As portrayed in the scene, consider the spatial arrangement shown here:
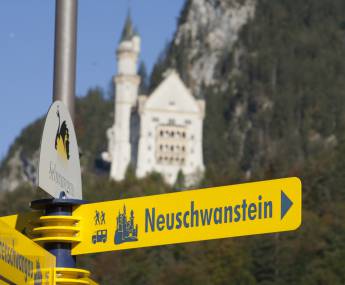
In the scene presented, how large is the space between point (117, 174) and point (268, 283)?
5652cm

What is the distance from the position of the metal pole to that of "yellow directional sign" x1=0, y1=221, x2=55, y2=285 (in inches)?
52.1

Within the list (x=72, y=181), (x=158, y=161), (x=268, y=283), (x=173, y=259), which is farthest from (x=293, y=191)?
(x=158, y=161)

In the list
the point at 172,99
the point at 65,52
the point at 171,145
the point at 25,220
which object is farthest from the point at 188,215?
the point at 172,99

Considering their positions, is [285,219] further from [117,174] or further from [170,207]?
[117,174]

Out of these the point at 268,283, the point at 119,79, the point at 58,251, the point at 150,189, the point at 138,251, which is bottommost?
the point at 58,251

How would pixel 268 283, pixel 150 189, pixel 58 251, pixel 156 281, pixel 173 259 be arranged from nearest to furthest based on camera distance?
1. pixel 58 251
2. pixel 268 283
3. pixel 156 281
4. pixel 173 259
5. pixel 150 189

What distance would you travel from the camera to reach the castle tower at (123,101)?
184m

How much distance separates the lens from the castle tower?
184000mm

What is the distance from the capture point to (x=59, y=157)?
895 centimetres

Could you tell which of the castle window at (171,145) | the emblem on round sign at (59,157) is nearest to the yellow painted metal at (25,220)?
the emblem on round sign at (59,157)

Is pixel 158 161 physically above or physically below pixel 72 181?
above

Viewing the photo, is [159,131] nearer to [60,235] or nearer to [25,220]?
[25,220]

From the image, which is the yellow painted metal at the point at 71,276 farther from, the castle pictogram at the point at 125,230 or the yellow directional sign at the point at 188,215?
the castle pictogram at the point at 125,230

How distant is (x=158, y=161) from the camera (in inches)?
7106
